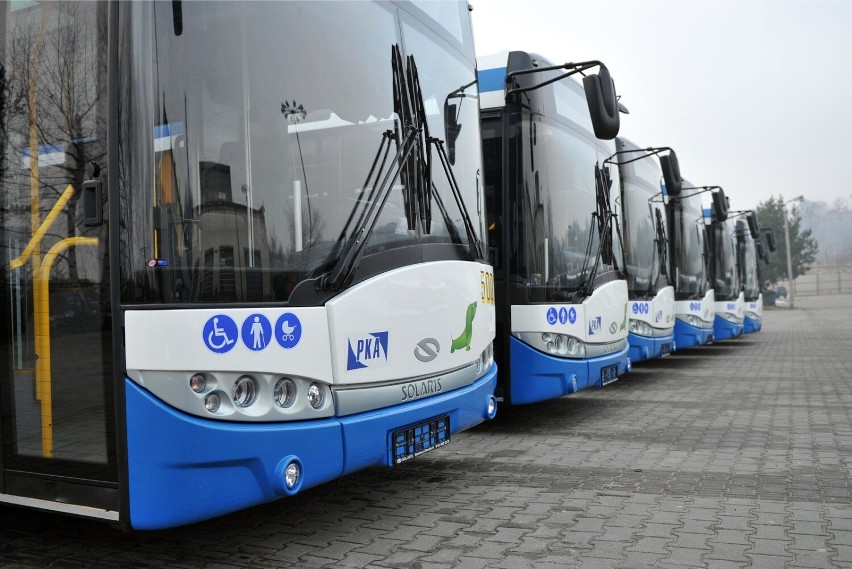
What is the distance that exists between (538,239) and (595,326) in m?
1.10

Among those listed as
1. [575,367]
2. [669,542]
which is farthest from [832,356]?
[669,542]

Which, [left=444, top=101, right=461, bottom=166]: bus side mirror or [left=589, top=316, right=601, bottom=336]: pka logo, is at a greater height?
[left=444, top=101, right=461, bottom=166]: bus side mirror

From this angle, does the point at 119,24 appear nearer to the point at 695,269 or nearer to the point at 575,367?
the point at 575,367

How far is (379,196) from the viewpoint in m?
4.31

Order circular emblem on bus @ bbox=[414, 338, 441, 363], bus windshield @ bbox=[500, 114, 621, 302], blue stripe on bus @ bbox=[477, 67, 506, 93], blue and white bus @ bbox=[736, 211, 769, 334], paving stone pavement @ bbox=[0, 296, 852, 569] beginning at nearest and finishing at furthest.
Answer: paving stone pavement @ bbox=[0, 296, 852, 569] < circular emblem on bus @ bbox=[414, 338, 441, 363] < bus windshield @ bbox=[500, 114, 621, 302] < blue stripe on bus @ bbox=[477, 67, 506, 93] < blue and white bus @ bbox=[736, 211, 769, 334]

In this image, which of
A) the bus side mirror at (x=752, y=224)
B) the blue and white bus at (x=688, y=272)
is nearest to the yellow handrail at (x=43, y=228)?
the blue and white bus at (x=688, y=272)

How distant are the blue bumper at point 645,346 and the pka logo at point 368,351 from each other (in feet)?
21.9

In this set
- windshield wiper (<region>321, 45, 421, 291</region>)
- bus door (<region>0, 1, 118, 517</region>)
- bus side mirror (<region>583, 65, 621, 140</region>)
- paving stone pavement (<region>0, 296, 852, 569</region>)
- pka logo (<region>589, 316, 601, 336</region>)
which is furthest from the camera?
pka logo (<region>589, 316, 601, 336</region>)

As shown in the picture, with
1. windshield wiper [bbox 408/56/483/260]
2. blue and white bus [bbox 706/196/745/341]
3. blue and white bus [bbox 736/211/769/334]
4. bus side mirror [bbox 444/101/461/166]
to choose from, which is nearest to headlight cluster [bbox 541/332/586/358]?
windshield wiper [bbox 408/56/483/260]

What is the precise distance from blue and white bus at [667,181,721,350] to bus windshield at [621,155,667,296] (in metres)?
1.74

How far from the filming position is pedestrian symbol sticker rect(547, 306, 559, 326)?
7.27 metres

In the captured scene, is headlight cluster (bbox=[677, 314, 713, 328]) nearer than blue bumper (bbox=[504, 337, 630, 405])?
No

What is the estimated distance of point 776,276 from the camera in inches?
2650

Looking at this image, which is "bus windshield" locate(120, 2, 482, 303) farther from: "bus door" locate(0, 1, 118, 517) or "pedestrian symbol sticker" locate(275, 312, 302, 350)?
"bus door" locate(0, 1, 118, 517)
